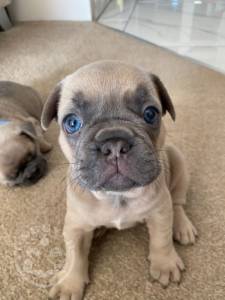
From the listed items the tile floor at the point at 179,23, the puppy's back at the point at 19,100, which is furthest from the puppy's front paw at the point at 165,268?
the tile floor at the point at 179,23

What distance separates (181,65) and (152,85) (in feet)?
5.90

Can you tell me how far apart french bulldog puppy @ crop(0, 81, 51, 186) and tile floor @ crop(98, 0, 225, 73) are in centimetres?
158

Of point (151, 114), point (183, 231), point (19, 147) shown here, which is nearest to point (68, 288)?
point (183, 231)

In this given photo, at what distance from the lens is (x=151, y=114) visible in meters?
1.28

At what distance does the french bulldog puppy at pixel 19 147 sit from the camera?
2020 millimetres

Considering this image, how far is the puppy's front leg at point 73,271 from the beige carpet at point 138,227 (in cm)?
6

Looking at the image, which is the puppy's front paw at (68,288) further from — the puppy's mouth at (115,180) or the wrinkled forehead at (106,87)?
the wrinkled forehead at (106,87)

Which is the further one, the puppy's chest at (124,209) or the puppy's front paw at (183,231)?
the puppy's front paw at (183,231)

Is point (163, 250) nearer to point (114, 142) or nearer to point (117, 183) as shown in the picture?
point (117, 183)

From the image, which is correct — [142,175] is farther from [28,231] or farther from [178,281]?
[28,231]

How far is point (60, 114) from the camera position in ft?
4.37

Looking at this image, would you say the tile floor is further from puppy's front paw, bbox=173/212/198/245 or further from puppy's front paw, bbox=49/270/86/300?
puppy's front paw, bbox=49/270/86/300

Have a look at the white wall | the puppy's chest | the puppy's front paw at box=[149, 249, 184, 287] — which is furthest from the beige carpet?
the white wall

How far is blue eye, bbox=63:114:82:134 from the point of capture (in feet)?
4.18
